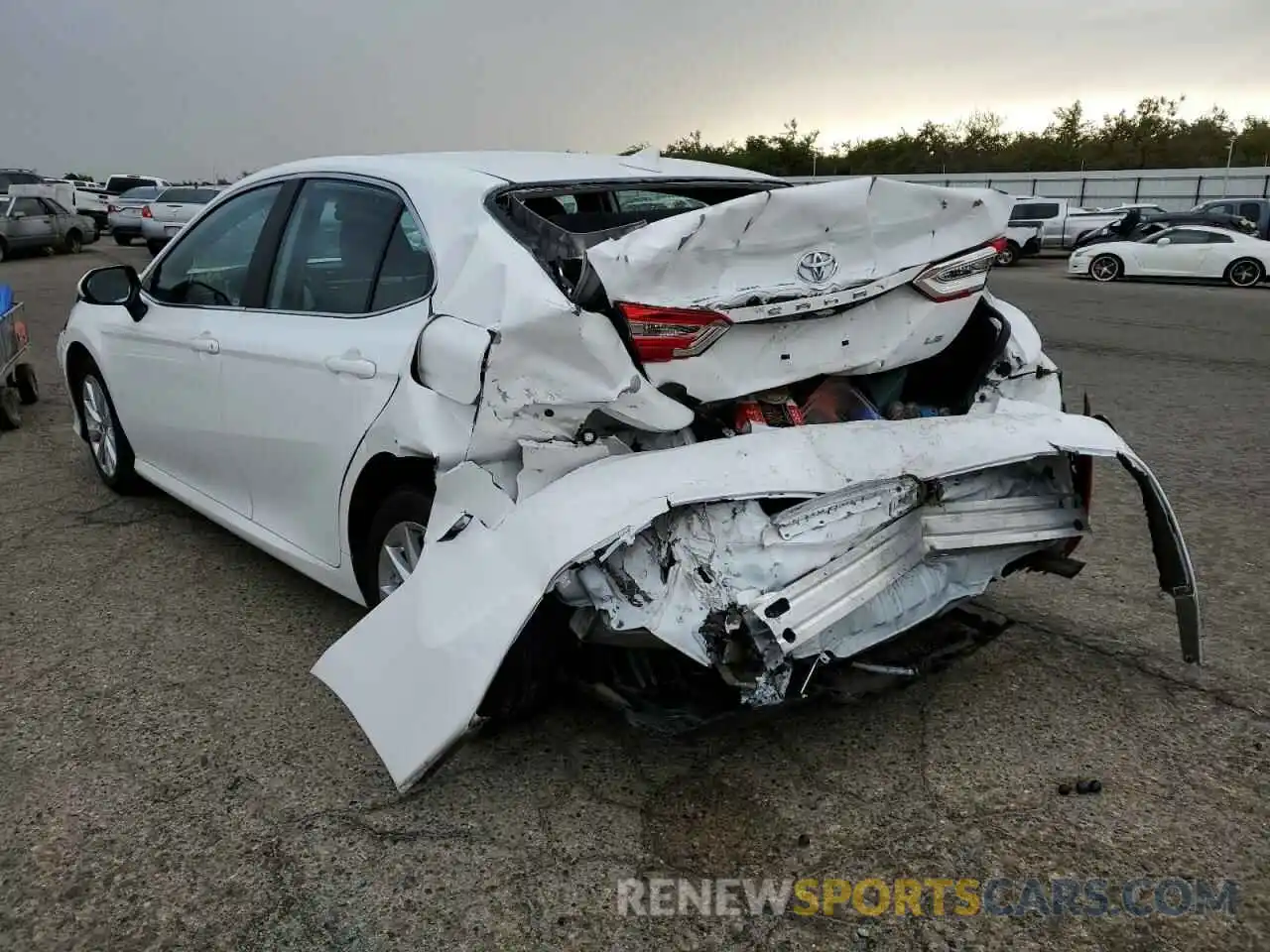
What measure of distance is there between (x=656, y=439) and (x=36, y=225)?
84.7 feet

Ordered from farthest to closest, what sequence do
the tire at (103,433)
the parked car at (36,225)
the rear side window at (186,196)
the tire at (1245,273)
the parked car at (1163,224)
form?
the rear side window at (186,196)
the parked car at (1163,224)
the parked car at (36,225)
the tire at (1245,273)
the tire at (103,433)

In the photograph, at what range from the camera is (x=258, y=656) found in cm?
363

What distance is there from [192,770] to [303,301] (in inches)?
65.6

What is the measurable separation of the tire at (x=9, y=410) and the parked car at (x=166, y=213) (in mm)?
17803

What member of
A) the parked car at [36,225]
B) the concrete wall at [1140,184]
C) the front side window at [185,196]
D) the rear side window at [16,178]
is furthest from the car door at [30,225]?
the concrete wall at [1140,184]

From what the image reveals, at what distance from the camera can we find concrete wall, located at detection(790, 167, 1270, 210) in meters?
41.3

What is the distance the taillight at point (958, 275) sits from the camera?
9.61ft

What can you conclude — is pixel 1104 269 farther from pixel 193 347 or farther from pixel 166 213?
pixel 166 213

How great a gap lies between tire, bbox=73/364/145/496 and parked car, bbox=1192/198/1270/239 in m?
26.7

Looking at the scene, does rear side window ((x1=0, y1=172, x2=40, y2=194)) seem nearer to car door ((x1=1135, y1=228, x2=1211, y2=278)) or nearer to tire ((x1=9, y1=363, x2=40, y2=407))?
tire ((x1=9, y1=363, x2=40, y2=407))

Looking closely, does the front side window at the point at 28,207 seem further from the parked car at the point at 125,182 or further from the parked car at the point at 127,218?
the parked car at the point at 125,182

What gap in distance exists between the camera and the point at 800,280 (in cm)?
275

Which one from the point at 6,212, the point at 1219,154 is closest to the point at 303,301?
the point at 6,212

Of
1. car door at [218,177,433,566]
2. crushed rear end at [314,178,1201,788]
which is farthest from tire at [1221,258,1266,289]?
car door at [218,177,433,566]
